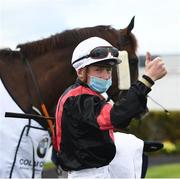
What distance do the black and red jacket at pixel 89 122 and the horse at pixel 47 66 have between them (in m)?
1.38

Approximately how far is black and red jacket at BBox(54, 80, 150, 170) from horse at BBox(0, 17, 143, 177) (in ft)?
4.53

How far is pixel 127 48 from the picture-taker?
16.8ft

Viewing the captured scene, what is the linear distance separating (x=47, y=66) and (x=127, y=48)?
2.44 ft

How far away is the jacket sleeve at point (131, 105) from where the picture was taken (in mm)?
2949

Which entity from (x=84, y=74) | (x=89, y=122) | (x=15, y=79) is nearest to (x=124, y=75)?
(x=15, y=79)

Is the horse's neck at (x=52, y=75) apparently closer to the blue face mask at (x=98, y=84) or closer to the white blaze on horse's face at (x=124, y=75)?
the white blaze on horse's face at (x=124, y=75)

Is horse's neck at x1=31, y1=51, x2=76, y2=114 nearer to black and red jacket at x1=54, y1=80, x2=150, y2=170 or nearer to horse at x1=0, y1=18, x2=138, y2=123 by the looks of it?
horse at x1=0, y1=18, x2=138, y2=123

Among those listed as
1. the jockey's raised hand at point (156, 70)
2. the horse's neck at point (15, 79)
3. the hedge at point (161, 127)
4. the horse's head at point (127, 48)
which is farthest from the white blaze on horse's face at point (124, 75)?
the hedge at point (161, 127)

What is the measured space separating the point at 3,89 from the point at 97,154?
5.54 feet

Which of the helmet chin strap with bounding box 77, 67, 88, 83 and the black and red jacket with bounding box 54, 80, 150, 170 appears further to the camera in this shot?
the helmet chin strap with bounding box 77, 67, 88, 83

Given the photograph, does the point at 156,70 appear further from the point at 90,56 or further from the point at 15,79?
the point at 15,79

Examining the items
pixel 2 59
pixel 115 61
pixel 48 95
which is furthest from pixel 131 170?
pixel 2 59

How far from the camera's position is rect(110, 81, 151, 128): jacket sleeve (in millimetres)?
2949

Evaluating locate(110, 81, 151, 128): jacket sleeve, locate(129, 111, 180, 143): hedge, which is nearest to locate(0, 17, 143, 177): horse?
locate(110, 81, 151, 128): jacket sleeve
